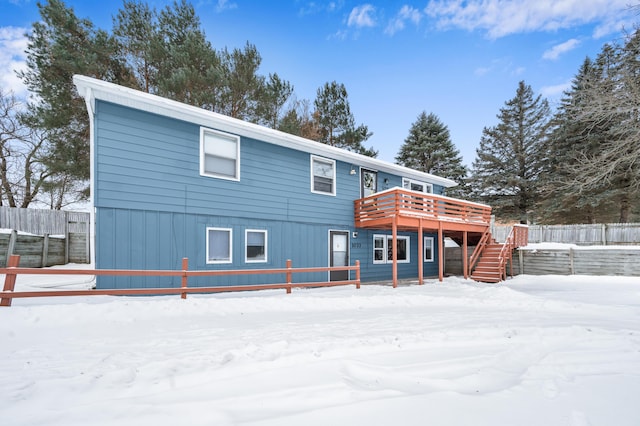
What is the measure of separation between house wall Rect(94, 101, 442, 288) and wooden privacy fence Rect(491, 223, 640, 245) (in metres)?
15.5

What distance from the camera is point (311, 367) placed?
2.94 metres

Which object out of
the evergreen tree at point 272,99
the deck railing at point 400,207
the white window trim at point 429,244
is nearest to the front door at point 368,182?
the deck railing at point 400,207

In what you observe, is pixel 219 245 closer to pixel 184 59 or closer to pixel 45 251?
pixel 45 251

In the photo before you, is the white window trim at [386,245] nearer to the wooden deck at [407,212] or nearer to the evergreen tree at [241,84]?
the wooden deck at [407,212]

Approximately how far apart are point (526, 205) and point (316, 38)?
21.1 m

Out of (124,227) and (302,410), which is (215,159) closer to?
(124,227)

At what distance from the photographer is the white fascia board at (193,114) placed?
21.9 ft

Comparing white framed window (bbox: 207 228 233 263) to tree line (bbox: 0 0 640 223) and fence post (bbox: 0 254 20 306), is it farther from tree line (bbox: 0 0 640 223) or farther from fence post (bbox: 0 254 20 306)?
tree line (bbox: 0 0 640 223)

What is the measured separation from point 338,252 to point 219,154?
219 inches

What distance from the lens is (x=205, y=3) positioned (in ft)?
51.0

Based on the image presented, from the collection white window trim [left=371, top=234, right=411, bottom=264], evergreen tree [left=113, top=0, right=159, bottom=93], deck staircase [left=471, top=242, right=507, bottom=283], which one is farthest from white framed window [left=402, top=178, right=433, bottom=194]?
evergreen tree [left=113, top=0, right=159, bottom=93]

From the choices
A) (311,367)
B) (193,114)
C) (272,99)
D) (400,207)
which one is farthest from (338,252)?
(272,99)

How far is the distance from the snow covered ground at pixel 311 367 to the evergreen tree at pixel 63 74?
38.3 ft

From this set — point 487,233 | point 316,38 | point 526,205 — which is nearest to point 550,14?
point 487,233
